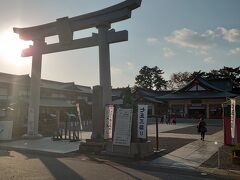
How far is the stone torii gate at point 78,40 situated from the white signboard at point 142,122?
99.7 inches

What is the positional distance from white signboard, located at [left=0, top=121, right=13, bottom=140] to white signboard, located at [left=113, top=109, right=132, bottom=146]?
919cm

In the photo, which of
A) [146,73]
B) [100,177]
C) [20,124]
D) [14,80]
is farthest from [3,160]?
[146,73]

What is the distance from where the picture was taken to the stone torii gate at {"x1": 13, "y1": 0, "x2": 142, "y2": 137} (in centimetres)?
1598

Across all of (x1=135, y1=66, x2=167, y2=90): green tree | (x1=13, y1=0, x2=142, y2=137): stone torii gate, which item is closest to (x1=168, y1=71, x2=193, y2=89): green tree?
(x1=135, y1=66, x2=167, y2=90): green tree

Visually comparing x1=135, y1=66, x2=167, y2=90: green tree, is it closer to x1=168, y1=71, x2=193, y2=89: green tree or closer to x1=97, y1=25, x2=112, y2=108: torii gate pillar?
x1=168, y1=71, x2=193, y2=89: green tree

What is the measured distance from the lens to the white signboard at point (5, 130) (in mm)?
19194

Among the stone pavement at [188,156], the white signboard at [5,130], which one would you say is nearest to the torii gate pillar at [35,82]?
the white signboard at [5,130]

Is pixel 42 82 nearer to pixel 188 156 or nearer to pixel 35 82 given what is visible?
pixel 35 82

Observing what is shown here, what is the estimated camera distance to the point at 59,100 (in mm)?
50375

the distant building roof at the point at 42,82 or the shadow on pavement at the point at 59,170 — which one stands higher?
the distant building roof at the point at 42,82

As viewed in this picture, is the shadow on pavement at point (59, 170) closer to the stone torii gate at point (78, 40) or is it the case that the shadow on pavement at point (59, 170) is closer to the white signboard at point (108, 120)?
the white signboard at point (108, 120)

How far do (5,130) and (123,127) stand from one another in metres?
9.82

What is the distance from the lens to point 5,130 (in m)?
19.4

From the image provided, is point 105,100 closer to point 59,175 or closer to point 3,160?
point 3,160
